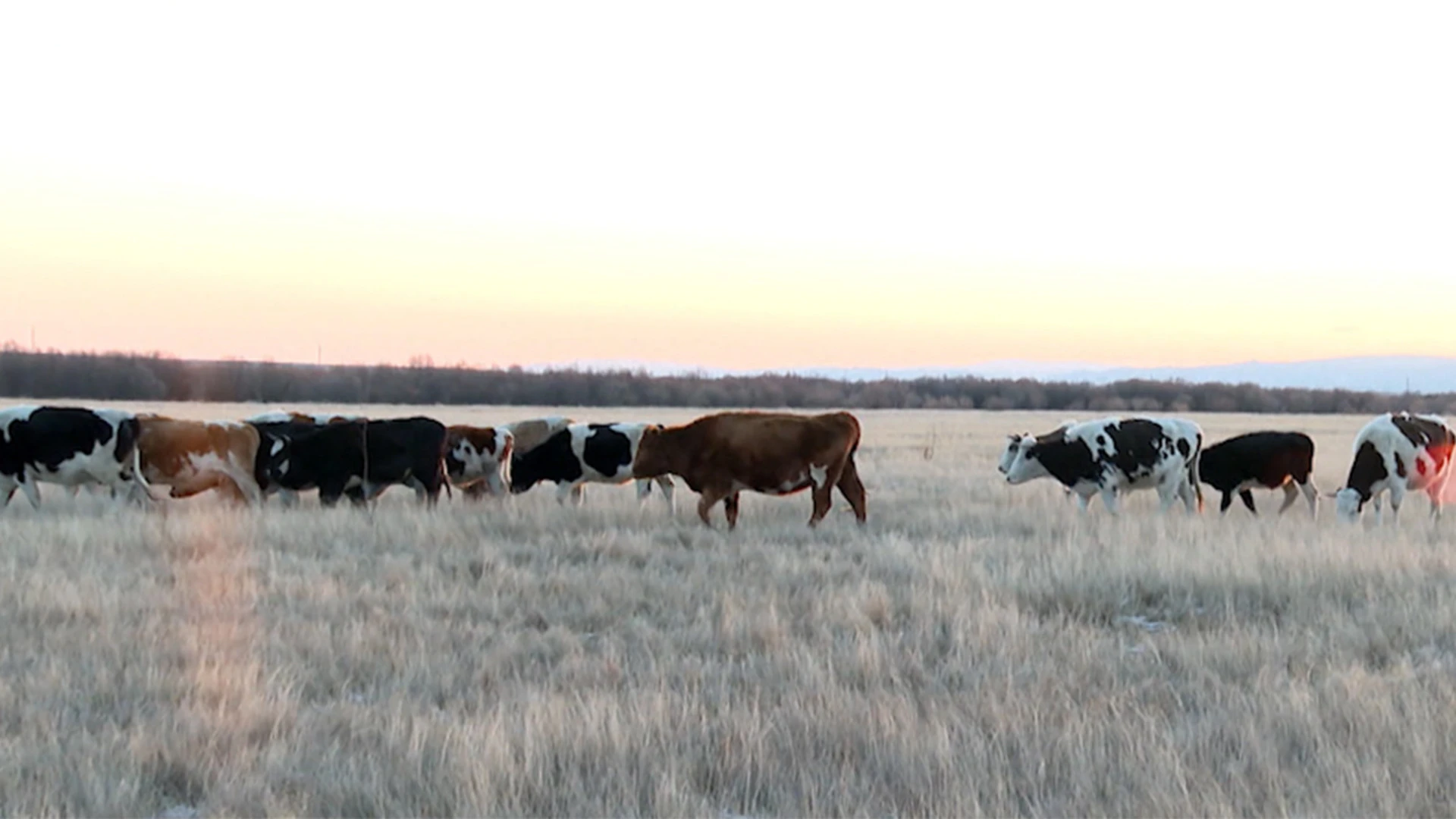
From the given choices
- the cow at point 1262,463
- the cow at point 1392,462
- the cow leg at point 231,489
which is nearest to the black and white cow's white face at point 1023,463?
the cow at point 1262,463

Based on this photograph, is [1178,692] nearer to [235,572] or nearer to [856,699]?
[856,699]

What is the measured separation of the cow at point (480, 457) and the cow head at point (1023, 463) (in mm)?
7426

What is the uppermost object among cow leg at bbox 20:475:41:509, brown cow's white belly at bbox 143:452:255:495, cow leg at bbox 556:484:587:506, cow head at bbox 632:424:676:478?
cow head at bbox 632:424:676:478

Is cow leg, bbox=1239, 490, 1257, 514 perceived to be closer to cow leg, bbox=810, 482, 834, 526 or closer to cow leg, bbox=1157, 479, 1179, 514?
cow leg, bbox=1157, 479, 1179, 514

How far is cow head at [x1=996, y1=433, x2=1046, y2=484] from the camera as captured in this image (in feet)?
55.8

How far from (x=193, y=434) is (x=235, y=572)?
296 inches

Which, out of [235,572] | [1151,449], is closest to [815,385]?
[1151,449]

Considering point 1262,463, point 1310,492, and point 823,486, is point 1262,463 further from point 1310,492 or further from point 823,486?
point 823,486

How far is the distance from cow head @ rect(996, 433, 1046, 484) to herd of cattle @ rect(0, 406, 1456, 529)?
0.07 feet

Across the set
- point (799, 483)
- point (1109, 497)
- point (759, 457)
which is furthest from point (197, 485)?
point (1109, 497)

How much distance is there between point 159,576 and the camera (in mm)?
9242

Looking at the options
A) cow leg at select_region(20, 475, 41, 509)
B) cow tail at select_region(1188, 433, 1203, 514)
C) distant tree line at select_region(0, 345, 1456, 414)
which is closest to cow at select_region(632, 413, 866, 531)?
cow tail at select_region(1188, 433, 1203, 514)

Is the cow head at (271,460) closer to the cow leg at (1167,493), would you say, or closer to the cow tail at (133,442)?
the cow tail at (133,442)

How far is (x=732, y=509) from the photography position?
13516 mm
